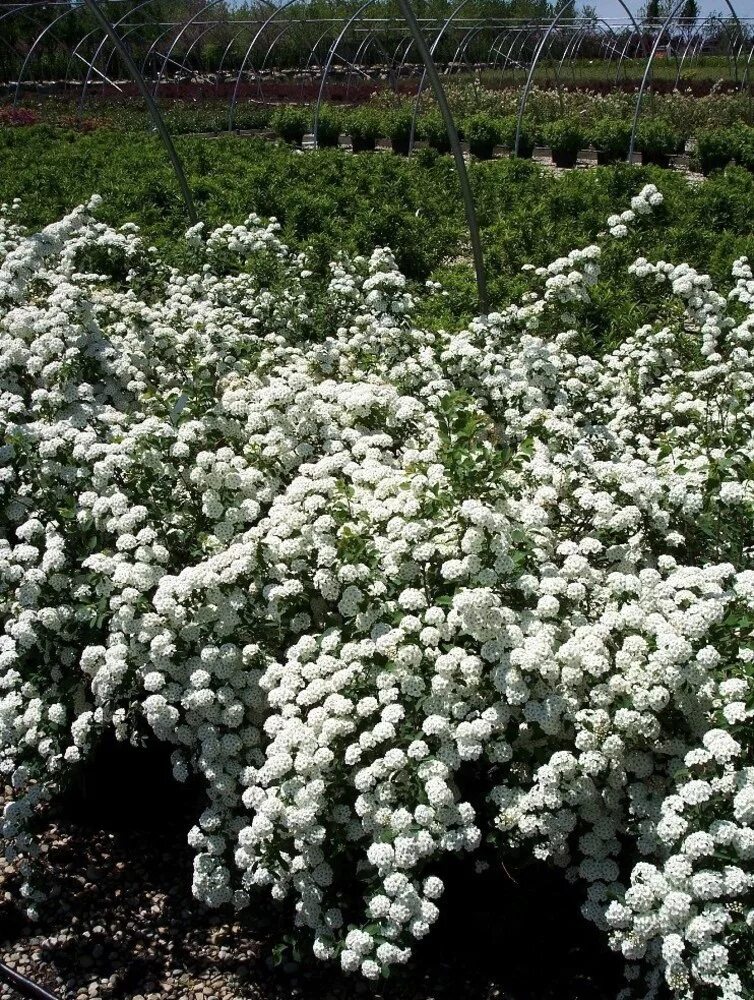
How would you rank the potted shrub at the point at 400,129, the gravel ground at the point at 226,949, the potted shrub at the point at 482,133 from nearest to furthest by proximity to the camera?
the gravel ground at the point at 226,949
the potted shrub at the point at 482,133
the potted shrub at the point at 400,129

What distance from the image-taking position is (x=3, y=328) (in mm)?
5816

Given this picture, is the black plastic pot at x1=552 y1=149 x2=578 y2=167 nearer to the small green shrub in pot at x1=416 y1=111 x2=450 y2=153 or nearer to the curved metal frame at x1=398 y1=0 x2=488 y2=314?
the small green shrub in pot at x1=416 y1=111 x2=450 y2=153

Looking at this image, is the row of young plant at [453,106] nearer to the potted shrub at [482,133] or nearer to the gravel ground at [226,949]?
the potted shrub at [482,133]

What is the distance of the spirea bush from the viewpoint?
9.59 ft

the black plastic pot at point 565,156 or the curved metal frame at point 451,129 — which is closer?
the curved metal frame at point 451,129

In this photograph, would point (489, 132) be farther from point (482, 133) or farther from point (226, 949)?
point (226, 949)

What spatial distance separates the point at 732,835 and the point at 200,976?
196cm

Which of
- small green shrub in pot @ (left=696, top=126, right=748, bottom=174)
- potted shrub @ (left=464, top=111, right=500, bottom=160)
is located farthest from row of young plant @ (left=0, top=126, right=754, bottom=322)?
potted shrub @ (left=464, top=111, right=500, bottom=160)

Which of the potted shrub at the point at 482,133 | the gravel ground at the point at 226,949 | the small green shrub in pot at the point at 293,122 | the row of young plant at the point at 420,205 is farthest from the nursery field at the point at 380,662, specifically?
the small green shrub in pot at the point at 293,122

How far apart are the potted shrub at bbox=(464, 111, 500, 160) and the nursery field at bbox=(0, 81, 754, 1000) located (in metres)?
14.0

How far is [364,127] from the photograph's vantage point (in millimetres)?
20297

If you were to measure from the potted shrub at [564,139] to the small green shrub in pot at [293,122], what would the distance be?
597cm

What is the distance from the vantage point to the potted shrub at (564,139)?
1747 cm

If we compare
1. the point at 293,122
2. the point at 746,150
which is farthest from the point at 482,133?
the point at 746,150
